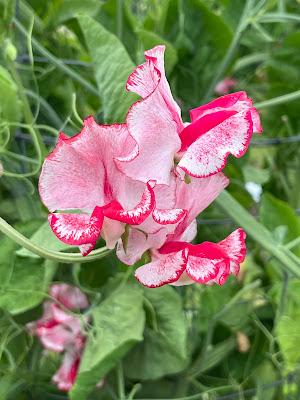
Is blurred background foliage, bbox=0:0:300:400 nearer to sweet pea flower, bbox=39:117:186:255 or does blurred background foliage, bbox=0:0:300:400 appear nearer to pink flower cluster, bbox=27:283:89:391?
pink flower cluster, bbox=27:283:89:391

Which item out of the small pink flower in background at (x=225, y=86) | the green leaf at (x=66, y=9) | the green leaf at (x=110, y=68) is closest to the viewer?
the green leaf at (x=110, y=68)

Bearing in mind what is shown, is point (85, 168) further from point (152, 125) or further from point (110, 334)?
point (110, 334)

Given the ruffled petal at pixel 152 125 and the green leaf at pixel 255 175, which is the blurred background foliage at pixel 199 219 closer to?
the green leaf at pixel 255 175

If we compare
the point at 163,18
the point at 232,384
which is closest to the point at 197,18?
the point at 163,18

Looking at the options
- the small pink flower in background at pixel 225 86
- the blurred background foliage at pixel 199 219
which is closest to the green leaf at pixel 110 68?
the blurred background foliage at pixel 199 219

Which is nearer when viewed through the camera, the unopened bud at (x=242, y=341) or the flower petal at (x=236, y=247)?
the flower petal at (x=236, y=247)

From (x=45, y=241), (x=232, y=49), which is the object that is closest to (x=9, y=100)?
(x=45, y=241)
